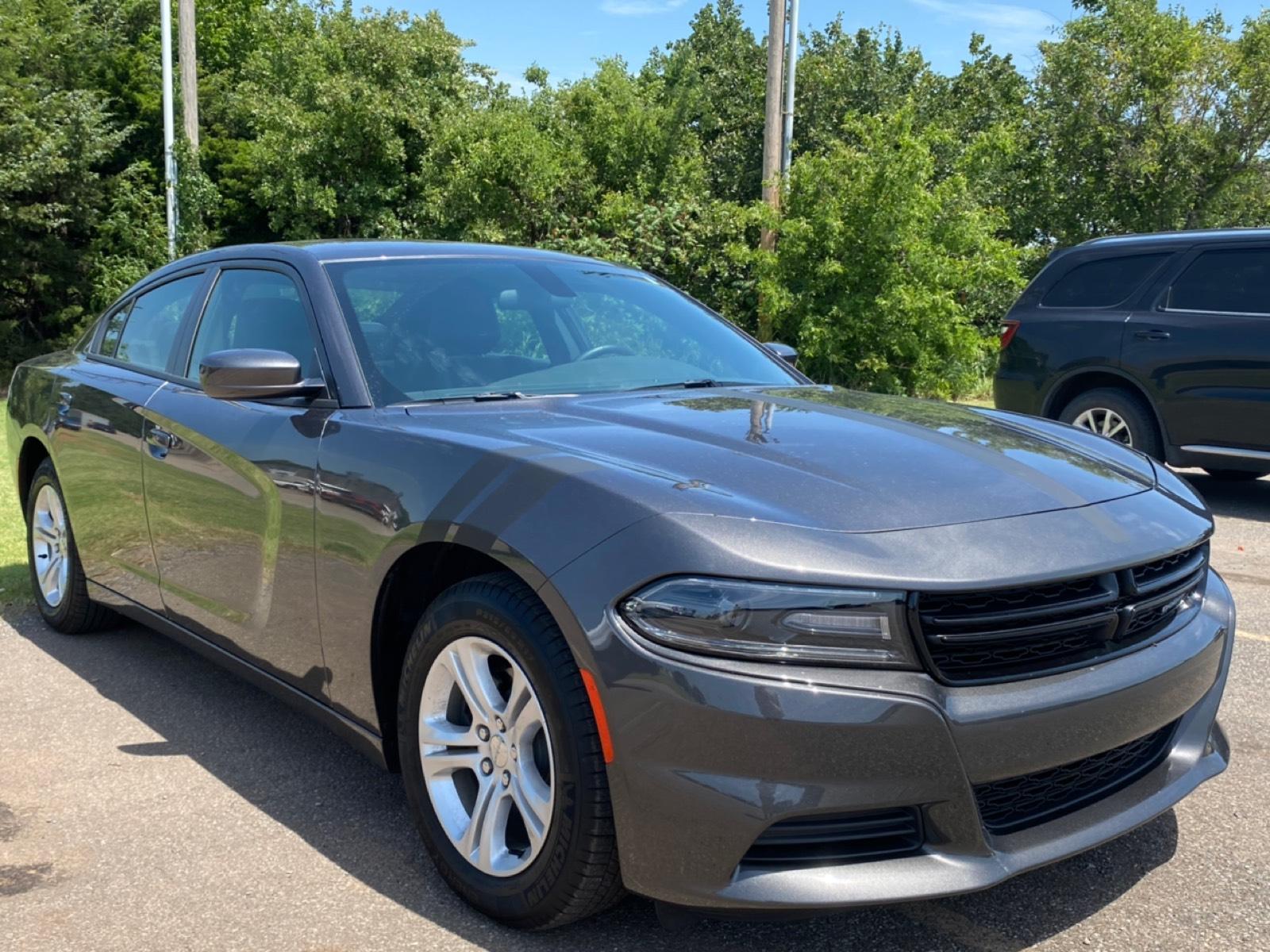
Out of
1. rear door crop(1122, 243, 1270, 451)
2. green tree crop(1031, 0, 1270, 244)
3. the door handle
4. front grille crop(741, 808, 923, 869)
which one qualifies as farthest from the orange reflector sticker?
green tree crop(1031, 0, 1270, 244)

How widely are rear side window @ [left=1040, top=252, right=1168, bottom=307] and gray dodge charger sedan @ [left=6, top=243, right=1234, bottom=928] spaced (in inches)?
211

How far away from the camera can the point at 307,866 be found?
3029mm

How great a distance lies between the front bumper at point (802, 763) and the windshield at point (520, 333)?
1.40m

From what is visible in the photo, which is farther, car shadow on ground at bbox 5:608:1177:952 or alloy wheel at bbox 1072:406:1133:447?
alloy wheel at bbox 1072:406:1133:447

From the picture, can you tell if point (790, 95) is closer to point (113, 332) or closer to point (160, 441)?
point (113, 332)

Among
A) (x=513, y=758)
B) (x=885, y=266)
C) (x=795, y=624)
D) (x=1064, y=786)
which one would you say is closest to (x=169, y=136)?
(x=885, y=266)

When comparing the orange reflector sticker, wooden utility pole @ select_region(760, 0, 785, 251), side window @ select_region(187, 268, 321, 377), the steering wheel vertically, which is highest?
wooden utility pole @ select_region(760, 0, 785, 251)

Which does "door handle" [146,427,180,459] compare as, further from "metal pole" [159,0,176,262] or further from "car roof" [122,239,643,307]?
"metal pole" [159,0,176,262]

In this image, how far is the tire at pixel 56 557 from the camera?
4.92 meters

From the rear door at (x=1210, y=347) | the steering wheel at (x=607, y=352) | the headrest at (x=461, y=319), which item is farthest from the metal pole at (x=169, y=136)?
the steering wheel at (x=607, y=352)

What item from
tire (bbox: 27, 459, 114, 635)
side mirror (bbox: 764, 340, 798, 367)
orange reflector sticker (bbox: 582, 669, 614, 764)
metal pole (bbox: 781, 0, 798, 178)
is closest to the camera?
orange reflector sticker (bbox: 582, 669, 614, 764)

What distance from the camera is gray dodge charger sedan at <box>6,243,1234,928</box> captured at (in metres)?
2.26

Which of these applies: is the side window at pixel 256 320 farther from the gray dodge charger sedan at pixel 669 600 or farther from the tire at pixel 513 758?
the tire at pixel 513 758

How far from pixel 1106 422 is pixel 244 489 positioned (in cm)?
676
